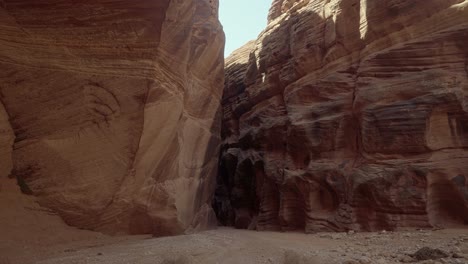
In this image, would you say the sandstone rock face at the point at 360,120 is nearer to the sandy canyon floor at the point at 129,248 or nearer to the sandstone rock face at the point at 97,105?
the sandy canyon floor at the point at 129,248

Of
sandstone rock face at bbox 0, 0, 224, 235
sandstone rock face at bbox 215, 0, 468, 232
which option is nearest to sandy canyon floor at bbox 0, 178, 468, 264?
sandstone rock face at bbox 0, 0, 224, 235

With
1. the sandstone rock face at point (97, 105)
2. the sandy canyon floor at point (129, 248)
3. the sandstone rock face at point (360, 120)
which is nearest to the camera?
the sandy canyon floor at point (129, 248)

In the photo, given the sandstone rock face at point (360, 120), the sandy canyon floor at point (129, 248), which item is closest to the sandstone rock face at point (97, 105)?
the sandy canyon floor at point (129, 248)

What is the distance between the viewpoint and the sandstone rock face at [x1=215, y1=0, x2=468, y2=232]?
10.7 meters

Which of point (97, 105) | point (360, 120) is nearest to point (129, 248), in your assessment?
point (97, 105)

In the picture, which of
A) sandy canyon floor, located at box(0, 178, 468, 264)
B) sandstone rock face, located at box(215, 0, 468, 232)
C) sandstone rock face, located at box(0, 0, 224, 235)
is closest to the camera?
sandy canyon floor, located at box(0, 178, 468, 264)

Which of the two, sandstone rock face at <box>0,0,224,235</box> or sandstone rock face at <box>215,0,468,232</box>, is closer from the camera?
sandstone rock face at <box>0,0,224,235</box>

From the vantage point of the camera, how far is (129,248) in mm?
Answer: 7172

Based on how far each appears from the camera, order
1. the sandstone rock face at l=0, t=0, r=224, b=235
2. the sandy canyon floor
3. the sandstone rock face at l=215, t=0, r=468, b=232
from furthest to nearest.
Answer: the sandstone rock face at l=215, t=0, r=468, b=232 < the sandstone rock face at l=0, t=0, r=224, b=235 < the sandy canyon floor

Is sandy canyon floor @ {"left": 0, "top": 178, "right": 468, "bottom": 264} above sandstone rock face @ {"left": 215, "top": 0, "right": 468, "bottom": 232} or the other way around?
the other way around

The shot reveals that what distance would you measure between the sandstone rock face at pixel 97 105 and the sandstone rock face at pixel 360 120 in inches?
243

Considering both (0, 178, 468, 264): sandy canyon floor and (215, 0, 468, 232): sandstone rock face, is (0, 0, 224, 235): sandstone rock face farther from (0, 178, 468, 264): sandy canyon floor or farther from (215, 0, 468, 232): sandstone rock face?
(215, 0, 468, 232): sandstone rock face

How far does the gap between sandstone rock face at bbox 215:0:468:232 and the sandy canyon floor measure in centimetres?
265

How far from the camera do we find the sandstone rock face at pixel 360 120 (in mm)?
10711
